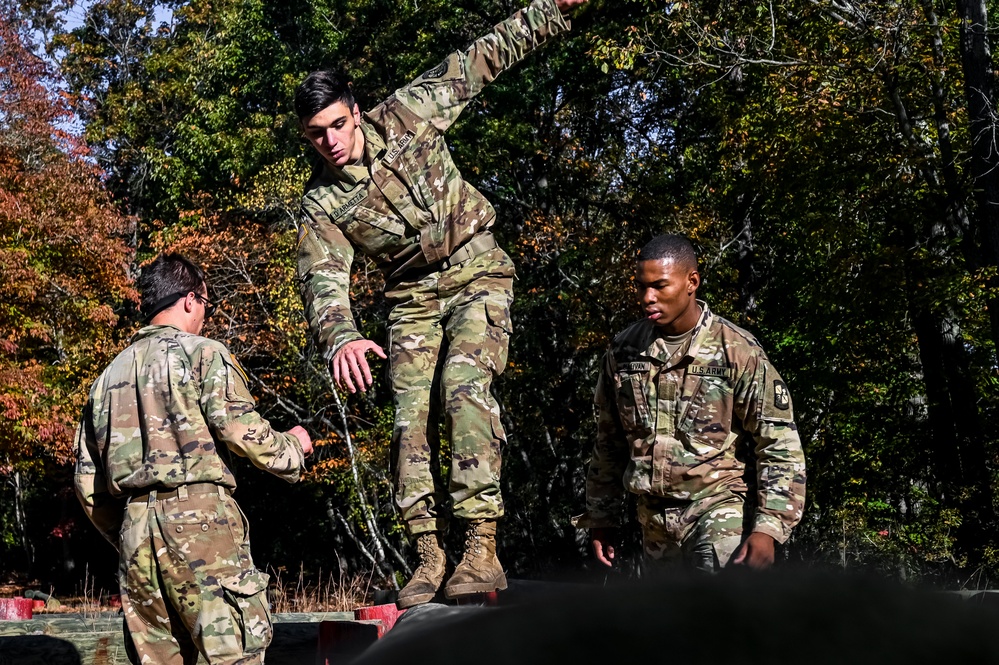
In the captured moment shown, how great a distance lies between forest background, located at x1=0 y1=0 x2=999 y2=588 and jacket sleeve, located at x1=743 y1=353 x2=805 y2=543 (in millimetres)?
3471

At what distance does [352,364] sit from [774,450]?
5.94 feet

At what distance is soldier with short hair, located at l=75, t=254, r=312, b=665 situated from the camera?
15.5ft

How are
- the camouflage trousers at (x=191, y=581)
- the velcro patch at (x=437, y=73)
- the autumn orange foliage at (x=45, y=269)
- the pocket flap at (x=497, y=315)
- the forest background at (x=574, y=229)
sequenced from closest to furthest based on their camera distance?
the camouflage trousers at (x=191, y=581), the pocket flap at (x=497, y=315), the velcro patch at (x=437, y=73), the forest background at (x=574, y=229), the autumn orange foliage at (x=45, y=269)

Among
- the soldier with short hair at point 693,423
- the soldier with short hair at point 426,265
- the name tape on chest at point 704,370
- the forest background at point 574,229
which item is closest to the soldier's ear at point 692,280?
the soldier with short hair at point 693,423

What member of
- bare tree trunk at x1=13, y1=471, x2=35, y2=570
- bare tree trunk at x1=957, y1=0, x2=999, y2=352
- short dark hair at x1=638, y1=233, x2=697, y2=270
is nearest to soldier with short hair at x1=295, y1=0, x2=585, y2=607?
short dark hair at x1=638, y1=233, x2=697, y2=270

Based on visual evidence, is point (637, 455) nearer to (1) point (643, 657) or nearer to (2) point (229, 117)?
(1) point (643, 657)

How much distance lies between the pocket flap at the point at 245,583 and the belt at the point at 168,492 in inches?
14.8

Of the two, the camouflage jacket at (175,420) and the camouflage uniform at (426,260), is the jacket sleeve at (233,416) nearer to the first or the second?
the camouflage jacket at (175,420)

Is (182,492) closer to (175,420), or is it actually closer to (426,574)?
(175,420)

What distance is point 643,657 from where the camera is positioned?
3.16 ft

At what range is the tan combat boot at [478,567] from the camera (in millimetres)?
4715

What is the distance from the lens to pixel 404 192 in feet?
18.3

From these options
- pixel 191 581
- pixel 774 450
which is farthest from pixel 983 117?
pixel 191 581

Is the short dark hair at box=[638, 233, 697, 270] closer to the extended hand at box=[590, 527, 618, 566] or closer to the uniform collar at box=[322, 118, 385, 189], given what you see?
the extended hand at box=[590, 527, 618, 566]
